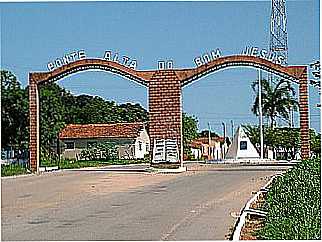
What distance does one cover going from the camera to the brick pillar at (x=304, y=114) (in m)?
27.8

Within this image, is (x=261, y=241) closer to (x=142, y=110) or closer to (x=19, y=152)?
(x=19, y=152)

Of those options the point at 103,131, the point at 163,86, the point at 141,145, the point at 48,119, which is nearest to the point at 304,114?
the point at 163,86

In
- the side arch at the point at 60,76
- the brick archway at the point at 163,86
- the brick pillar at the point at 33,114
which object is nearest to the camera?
the brick archway at the point at 163,86

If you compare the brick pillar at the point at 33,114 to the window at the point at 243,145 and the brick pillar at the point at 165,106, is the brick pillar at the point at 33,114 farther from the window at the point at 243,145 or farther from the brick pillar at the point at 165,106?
the window at the point at 243,145

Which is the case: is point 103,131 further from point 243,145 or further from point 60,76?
point 60,76

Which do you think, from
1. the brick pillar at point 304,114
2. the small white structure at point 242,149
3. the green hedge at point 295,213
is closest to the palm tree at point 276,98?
the small white structure at point 242,149

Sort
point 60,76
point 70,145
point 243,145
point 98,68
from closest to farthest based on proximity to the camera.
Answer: point 98,68 < point 60,76 < point 243,145 < point 70,145

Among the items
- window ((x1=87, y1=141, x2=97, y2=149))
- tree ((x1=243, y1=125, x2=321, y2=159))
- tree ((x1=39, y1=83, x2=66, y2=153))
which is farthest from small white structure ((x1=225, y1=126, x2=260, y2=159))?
window ((x1=87, y1=141, x2=97, y2=149))

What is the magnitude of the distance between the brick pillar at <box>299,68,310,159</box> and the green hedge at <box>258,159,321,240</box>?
14385 mm

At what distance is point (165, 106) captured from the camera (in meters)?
29.0

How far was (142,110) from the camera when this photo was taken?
91250mm

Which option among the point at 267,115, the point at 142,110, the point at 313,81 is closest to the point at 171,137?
the point at 313,81

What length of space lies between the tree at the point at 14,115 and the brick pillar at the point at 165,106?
16405 millimetres

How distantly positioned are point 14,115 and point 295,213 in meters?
37.6
